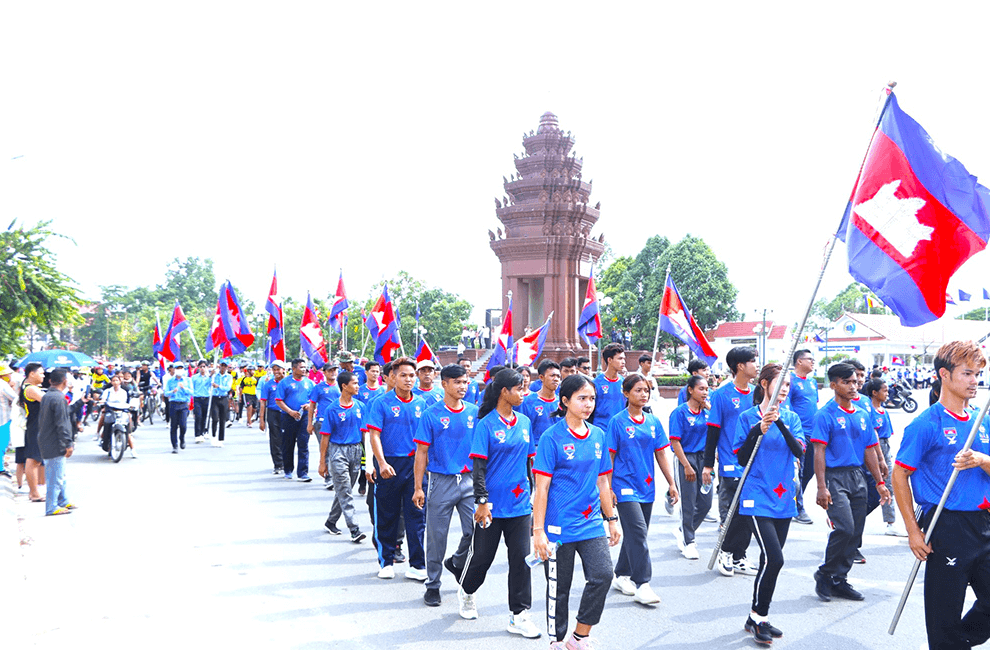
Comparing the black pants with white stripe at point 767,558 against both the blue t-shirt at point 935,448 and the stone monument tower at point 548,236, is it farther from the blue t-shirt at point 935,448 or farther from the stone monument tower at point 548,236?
the stone monument tower at point 548,236

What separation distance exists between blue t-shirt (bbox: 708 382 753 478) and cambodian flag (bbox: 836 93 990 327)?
6.97 feet

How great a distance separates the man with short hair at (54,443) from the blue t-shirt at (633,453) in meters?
6.54

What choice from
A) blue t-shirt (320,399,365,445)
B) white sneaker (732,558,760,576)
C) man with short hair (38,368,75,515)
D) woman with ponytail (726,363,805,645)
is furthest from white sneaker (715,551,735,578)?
man with short hair (38,368,75,515)

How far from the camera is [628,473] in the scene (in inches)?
221

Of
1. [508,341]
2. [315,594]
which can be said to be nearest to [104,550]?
[315,594]

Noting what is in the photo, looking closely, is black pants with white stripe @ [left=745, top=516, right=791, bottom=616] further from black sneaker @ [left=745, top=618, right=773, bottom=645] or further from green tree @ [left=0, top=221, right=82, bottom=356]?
green tree @ [left=0, top=221, right=82, bottom=356]

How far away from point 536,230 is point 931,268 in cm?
3389

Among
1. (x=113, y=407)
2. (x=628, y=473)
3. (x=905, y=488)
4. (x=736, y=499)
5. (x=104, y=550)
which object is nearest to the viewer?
(x=905, y=488)

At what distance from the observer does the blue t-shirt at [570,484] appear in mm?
4281

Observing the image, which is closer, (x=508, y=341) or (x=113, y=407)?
(x=113, y=407)

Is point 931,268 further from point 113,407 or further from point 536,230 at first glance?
point 536,230

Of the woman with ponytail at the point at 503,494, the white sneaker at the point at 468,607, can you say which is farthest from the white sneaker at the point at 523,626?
the white sneaker at the point at 468,607

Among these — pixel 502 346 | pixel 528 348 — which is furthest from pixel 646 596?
pixel 502 346

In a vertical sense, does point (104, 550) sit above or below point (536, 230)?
below
